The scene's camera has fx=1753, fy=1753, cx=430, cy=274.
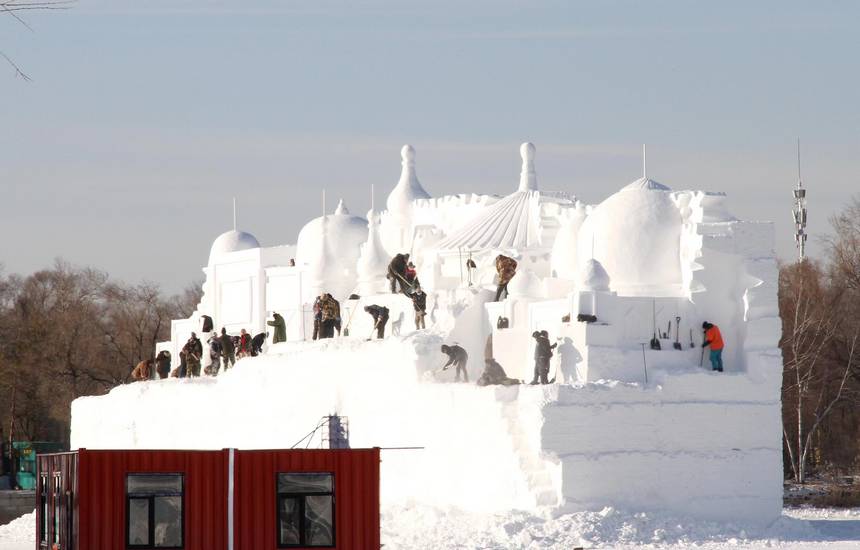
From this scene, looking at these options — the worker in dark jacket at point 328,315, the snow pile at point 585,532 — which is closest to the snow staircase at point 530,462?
the snow pile at point 585,532

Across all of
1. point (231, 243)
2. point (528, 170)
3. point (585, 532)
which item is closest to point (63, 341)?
point (231, 243)

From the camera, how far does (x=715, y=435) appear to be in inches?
1305

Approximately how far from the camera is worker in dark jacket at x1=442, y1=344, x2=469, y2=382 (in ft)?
117

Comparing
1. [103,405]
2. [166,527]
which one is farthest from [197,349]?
[166,527]

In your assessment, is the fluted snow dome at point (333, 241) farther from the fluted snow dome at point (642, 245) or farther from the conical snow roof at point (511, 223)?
the fluted snow dome at point (642, 245)

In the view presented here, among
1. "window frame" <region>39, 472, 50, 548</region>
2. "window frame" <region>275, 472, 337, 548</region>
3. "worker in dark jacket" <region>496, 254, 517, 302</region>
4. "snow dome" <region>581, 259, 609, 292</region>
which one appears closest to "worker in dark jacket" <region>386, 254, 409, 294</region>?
"worker in dark jacket" <region>496, 254, 517, 302</region>

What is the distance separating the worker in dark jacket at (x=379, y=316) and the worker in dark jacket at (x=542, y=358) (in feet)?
22.2

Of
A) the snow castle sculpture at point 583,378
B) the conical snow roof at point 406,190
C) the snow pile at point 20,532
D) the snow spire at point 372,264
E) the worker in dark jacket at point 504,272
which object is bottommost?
the snow pile at point 20,532

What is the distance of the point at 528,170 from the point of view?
4572cm

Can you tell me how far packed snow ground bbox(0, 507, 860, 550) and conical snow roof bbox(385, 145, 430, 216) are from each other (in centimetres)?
1614

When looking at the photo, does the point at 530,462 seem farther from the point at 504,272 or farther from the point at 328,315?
the point at 328,315

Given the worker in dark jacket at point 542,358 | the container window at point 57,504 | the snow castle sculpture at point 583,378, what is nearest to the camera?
the container window at point 57,504

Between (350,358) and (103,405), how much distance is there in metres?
14.3

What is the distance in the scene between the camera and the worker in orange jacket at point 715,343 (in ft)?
111
